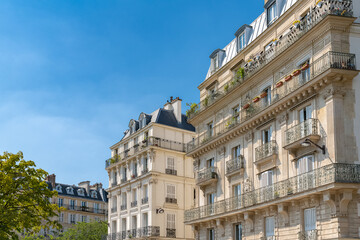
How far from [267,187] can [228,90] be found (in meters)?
7.60

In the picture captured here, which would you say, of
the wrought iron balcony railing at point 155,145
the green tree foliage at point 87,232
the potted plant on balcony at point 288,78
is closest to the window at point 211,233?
the potted plant on balcony at point 288,78

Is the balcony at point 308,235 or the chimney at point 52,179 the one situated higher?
the chimney at point 52,179

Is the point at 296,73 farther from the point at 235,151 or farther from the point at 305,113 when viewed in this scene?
the point at 235,151

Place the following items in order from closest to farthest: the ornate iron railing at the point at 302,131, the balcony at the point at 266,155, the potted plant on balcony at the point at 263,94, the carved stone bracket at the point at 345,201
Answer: the carved stone bracket at the point at 345,201
the ornate iron railing at the point at 302,131
the balcony at the point at 266,155
the potted plant on balcony at the point at 263,94

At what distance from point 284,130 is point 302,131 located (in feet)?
6.71

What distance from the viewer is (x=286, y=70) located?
87.7 ft

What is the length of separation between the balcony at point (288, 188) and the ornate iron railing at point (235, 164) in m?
1.68

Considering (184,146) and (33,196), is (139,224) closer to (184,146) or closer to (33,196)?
(184,146)

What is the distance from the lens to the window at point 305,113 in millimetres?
24531

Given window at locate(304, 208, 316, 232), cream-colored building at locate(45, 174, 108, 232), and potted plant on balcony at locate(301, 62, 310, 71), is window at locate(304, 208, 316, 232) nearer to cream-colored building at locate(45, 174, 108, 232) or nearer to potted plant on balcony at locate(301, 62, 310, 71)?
potted plant on balcony at locate(301, 62, 310, 71)

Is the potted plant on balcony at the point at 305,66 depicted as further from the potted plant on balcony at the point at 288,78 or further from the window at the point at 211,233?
the window at the point at 211,233

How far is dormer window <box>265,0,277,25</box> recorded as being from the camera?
29.7m

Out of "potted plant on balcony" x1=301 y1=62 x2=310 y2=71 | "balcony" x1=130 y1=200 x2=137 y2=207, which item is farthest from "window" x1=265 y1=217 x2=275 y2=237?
"balcony" x1=130 y1=200 x2=137 y2=207

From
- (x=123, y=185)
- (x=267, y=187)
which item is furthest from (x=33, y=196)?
(x=123, y=185)
